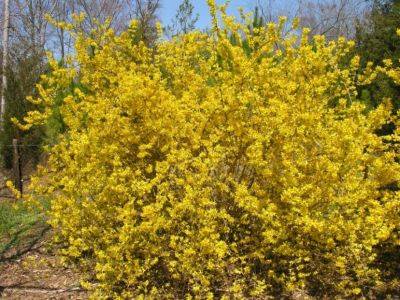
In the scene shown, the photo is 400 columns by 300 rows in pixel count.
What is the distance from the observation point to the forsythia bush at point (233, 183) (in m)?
3.49

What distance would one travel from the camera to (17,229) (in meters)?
6.22

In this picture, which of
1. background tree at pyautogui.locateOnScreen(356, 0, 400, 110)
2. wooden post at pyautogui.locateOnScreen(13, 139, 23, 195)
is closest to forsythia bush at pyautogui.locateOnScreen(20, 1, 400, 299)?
background tree at pyautogui.locateOnScreen(356, 0, 400, 110)

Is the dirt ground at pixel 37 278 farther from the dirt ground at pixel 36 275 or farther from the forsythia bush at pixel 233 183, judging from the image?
the forsythia bush at pixel 233 183

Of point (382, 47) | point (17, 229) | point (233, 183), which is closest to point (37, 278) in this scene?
point (17, 229)

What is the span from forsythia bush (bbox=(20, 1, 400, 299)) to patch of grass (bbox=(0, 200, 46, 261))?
1.55 metres

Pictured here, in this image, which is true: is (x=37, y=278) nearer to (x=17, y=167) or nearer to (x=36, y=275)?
(x=36, y=275)

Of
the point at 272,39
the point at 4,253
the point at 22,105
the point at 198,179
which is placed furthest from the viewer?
the point at 22,105

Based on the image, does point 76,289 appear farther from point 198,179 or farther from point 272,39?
point 272,39

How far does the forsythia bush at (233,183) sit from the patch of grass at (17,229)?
5.09ft

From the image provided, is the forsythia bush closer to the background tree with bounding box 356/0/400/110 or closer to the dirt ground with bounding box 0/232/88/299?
the dirt ground with bounding box 0/232/88/299

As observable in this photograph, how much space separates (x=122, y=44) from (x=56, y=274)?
2.41 m

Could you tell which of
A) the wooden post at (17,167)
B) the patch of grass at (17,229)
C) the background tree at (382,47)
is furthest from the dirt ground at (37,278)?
the background tree at (382,47)

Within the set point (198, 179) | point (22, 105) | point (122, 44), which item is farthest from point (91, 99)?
point (22, 105)

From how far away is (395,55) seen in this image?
20.7 ft
